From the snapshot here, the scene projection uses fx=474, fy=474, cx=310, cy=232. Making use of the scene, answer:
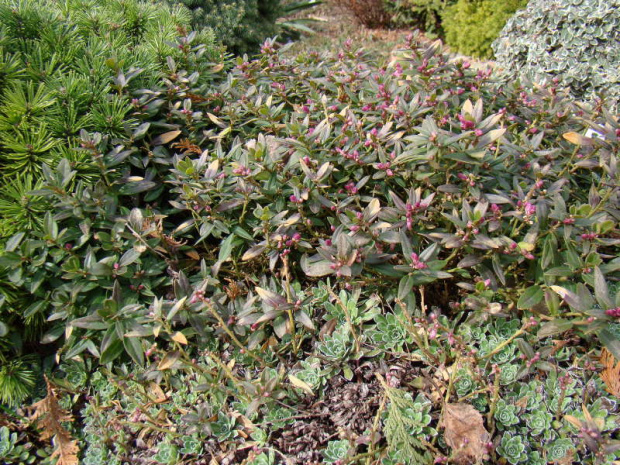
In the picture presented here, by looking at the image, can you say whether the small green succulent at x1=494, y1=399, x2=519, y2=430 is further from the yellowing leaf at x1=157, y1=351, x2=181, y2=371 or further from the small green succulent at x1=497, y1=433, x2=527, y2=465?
the yellowing leaf at x1=157, y1=351, x2=181, y2=371

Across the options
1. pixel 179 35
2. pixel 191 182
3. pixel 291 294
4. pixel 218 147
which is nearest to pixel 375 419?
pixel 291 294

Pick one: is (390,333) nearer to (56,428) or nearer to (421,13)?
(56,428)

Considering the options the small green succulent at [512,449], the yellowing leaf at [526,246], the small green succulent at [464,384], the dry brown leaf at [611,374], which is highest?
the yellowing leaf at [526,246]

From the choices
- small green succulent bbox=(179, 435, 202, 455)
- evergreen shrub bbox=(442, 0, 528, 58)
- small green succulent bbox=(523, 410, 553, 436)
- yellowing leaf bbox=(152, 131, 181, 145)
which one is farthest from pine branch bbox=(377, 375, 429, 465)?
evergreen shrub bbox=(442, 0, 528, 58)

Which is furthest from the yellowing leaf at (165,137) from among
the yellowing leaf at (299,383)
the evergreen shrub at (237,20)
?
the evergreen shrub at (237,20)

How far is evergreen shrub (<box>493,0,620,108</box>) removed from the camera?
12.0 ft

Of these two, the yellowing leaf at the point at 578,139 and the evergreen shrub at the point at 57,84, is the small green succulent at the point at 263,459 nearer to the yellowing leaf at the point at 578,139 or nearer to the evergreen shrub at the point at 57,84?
the evergreen shrub at the point at 57,84

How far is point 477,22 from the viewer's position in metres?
6.07

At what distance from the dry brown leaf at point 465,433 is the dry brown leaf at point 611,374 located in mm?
462

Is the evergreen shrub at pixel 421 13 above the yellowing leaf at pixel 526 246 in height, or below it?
below

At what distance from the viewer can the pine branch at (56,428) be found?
5.38ft

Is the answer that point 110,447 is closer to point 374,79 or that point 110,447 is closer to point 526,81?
point 374,79

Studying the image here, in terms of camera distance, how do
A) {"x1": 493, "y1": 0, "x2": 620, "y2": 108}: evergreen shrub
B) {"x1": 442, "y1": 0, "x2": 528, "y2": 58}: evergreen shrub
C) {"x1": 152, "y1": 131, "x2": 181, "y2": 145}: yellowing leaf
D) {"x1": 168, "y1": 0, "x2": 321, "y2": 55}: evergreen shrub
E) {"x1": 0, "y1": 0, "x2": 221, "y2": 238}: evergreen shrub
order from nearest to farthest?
{"x1": 0, "y1": 0, "x2": 221, "y2": 238}: evergreen shrub, {"x1": 152, "y1": 131, "x2": 181, "y2": 145}: yellowing leaf, {"x1": 493, "y1": 0, "x2": 620, "y2": 108}: evergreen shrub, {"x1": 168, "y1": 0, "x2": 321, "y2": 55}: evergreen shrub, {"x1": 442, "y1": 0, "x2": 528, "y2": 58}: evergreen shrub

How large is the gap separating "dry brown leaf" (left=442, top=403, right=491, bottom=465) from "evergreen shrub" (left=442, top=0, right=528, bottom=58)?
551 centimetres
